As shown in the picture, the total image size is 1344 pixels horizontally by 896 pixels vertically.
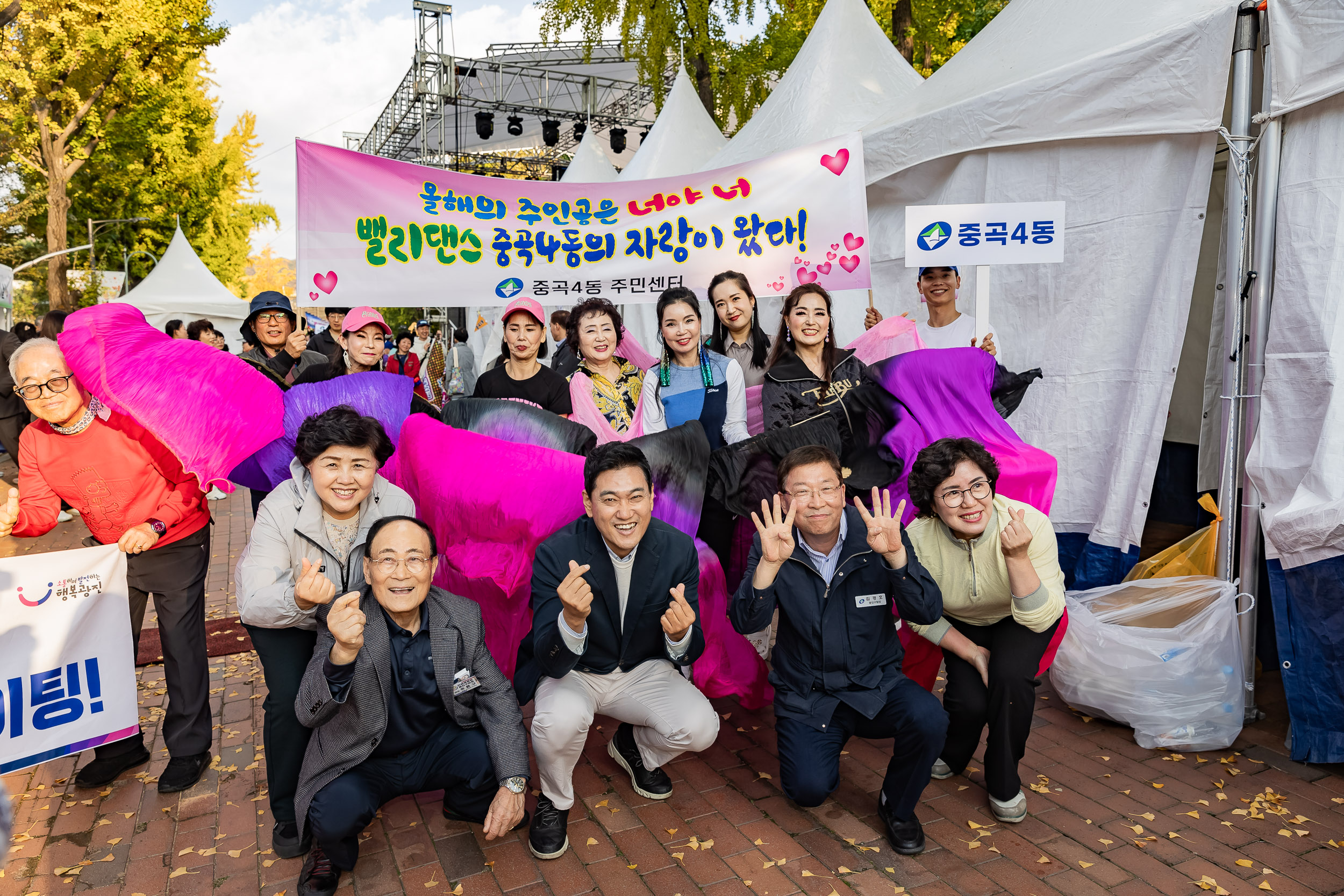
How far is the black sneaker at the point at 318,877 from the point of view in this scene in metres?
2.64

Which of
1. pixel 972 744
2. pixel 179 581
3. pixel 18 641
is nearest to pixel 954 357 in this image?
pixel 972 744

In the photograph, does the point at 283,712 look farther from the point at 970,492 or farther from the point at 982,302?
the point at 982,302

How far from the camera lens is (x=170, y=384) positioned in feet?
10.2

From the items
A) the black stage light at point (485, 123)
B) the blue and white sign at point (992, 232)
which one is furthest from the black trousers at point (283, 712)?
the black stage light at point (485, 123)

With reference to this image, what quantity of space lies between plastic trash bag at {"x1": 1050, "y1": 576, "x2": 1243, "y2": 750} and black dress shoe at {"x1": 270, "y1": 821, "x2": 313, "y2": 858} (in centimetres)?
298

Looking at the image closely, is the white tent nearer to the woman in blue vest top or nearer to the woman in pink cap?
the woman in pink cap

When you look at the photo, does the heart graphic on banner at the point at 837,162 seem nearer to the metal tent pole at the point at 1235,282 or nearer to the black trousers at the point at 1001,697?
the metal tent pole at the point at 1235,282

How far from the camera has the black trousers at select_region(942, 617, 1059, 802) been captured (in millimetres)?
3010

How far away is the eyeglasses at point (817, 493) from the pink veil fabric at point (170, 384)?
1.95m

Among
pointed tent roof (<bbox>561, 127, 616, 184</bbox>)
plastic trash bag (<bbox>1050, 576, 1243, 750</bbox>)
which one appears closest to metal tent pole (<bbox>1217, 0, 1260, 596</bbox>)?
plastic trash bag (<bbox>1050, 576, 1243, 750</bbox>)

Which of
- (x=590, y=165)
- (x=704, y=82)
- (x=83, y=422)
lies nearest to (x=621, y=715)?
(x=83, y=422)

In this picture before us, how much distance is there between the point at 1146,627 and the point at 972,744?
1088 mm

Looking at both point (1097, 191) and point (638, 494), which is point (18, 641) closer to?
point (638, 494)

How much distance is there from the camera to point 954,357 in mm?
3615
